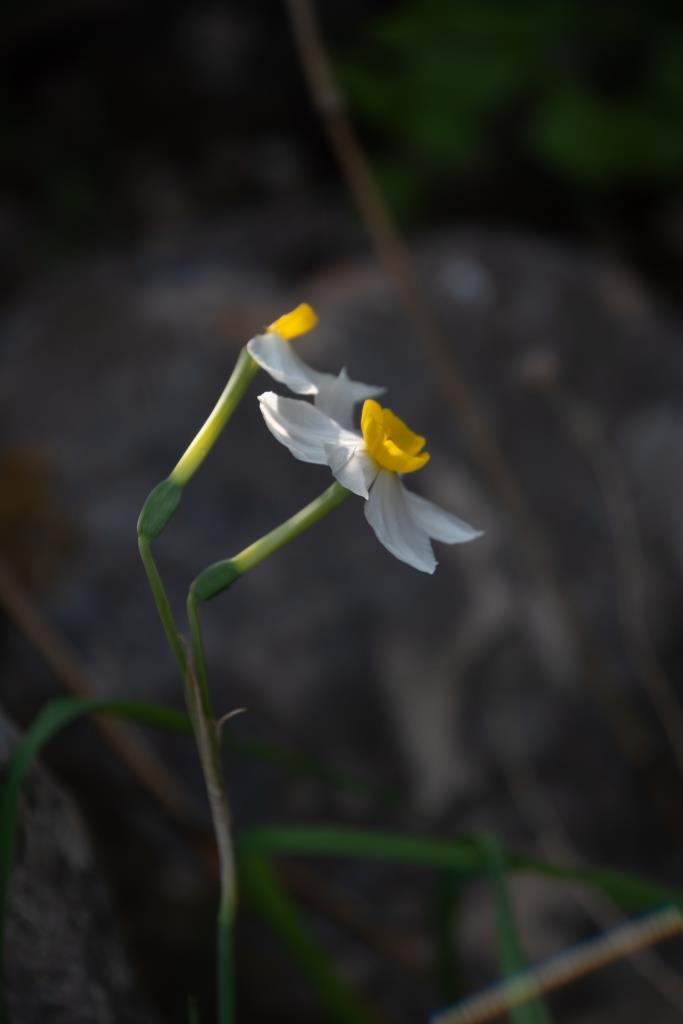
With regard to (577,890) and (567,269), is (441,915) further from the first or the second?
(567,269)

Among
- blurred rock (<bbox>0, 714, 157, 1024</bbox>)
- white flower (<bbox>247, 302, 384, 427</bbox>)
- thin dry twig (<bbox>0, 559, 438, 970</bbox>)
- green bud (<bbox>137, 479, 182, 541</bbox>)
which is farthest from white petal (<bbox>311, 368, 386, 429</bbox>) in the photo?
thin dry twig (<bbox>0, 559, 438, 970</bbox>)

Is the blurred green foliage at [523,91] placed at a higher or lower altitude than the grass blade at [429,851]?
higher

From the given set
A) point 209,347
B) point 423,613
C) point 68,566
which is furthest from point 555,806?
point 209,347

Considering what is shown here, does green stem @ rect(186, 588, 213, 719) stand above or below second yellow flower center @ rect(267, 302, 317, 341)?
below

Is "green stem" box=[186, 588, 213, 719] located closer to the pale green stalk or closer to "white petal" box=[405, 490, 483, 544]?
the pale green stalk

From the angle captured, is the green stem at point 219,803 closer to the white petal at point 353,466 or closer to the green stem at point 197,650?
the green stem at point 197,650

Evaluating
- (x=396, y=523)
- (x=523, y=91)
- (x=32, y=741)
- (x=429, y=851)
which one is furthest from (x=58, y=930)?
(x=523, y=91)

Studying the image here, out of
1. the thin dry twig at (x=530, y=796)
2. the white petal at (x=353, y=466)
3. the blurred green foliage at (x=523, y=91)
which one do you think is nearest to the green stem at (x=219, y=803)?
the white petal at (x=353, y=466)
